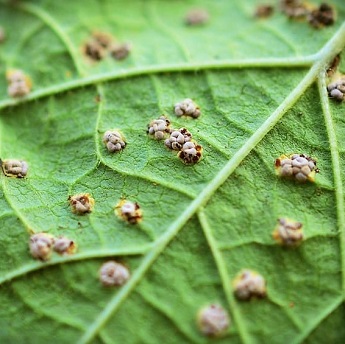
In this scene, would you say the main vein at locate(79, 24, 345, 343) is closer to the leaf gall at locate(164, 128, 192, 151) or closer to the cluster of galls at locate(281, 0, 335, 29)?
the cluster of galls at locate(281, 0, 335, 29)

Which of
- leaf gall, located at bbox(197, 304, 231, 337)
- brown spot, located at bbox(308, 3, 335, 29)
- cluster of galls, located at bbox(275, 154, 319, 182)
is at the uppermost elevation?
brown spot, located at bbox(308, 3, 335, 29)

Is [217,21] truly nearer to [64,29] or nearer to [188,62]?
[188,62]

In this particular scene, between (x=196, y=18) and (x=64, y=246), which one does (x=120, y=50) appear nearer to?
(x=196, y=18)

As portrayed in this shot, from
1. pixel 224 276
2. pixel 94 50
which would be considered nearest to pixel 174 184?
pixel 224 276

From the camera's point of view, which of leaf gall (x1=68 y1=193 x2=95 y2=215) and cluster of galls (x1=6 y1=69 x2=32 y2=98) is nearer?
leaf gall (x1=68 y1=193 x2=95 y2=215)

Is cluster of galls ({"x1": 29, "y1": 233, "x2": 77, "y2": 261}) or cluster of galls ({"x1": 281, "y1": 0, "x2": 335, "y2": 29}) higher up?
cluster of galls ({"x1": 281, "y1": 0, "x2": 335, "y2": 29})

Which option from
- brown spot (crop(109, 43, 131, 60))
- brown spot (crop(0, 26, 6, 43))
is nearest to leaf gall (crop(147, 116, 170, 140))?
brown spot (crop(109, 43, 131, 60))

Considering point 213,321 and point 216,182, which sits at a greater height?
point 216,182

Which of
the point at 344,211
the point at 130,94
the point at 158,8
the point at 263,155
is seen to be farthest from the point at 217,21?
the point at 344,211
